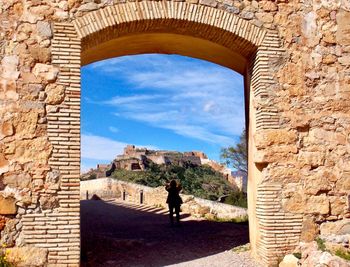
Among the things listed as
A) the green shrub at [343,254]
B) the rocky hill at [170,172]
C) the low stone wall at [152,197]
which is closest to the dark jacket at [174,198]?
the low stone wall at [152,197]

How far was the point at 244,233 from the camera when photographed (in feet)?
30.9

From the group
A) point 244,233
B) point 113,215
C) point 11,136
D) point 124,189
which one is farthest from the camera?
point 124,189

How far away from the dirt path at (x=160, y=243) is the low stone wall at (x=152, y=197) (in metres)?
1.27

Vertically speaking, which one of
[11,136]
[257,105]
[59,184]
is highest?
[257,105]

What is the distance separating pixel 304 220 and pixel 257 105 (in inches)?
77.7

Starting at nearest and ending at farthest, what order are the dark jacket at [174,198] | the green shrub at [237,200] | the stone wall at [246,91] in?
1. the stone wall at [246,91]
2. the dark jacket at [174,198]
3. the green shrub at [237,200]

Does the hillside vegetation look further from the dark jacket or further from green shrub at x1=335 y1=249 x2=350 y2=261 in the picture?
green shrub at x1=335 y1=249 x2=350 y2=261

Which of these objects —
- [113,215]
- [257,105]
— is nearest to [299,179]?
[257,105]

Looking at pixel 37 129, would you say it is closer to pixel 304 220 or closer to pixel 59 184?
pixel 59 184

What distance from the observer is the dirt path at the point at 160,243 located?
276 inches

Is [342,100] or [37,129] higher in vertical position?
[342,100]

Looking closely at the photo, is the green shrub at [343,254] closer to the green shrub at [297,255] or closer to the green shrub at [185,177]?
the green shrub at [297,255]

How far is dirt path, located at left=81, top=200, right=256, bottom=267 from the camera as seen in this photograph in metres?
7.00

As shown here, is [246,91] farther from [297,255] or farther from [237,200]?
[237,200]
